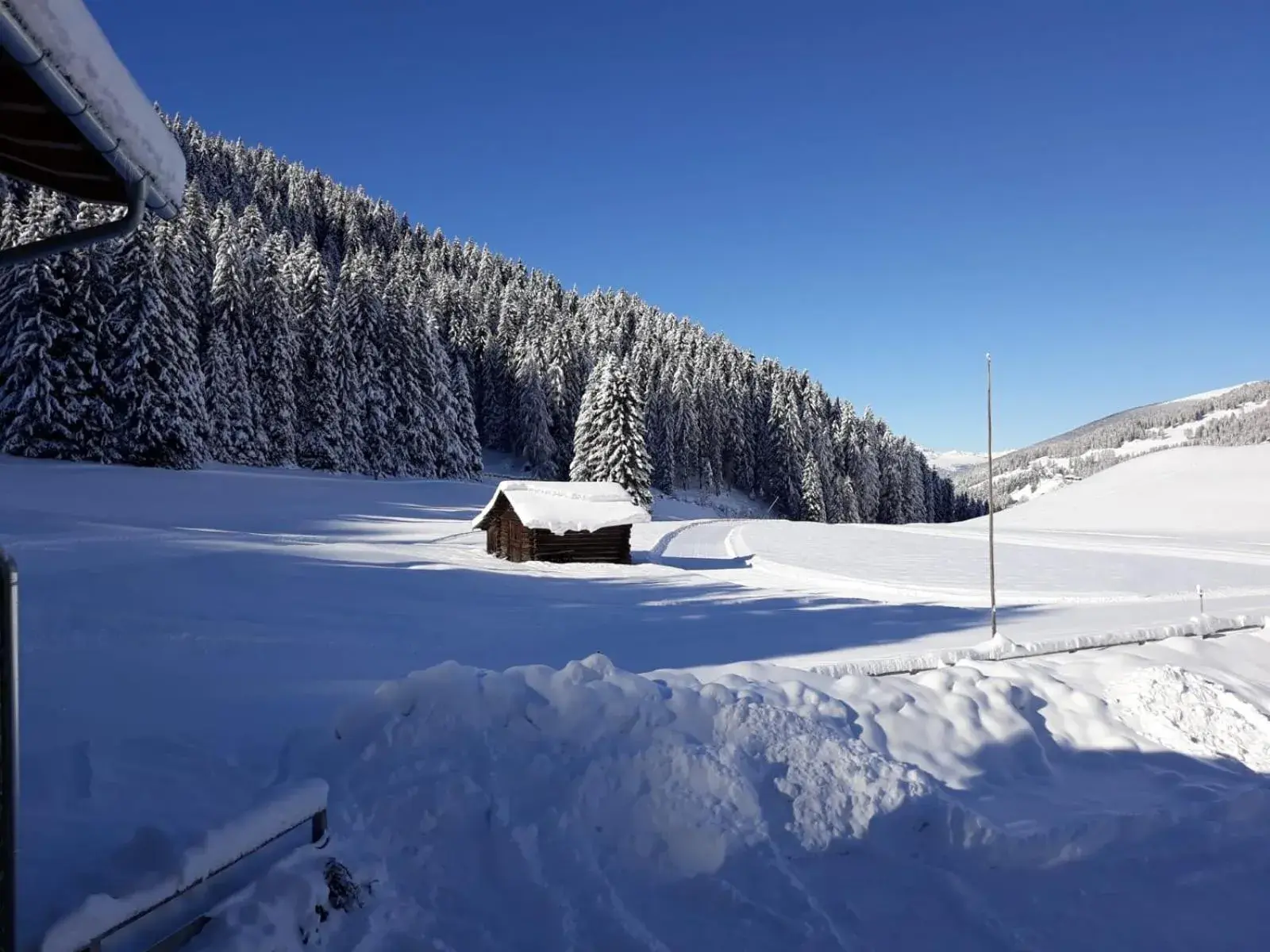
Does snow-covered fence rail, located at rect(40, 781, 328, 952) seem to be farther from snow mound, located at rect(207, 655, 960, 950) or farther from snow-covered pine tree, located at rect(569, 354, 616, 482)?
snow-covered pine tree, located at rect(569, 354, 616, 482)

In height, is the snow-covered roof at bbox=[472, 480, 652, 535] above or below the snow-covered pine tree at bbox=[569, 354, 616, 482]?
below

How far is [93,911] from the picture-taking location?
3.14 metres

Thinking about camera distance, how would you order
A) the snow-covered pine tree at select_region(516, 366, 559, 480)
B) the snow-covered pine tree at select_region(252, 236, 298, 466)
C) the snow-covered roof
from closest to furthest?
the snow-covered roof < the snow-covered pine tree at select_region(252, 236, 298, 466) < the snow-covered pine tree at select_region(516, 366, 559, 480)

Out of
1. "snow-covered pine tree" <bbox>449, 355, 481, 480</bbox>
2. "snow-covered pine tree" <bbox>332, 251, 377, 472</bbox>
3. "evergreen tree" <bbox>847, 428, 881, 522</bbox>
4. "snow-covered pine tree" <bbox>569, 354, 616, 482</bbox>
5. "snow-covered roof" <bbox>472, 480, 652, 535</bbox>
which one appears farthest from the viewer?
"evergreen tree" <bbox>847, 428, 881, 522</bbox>

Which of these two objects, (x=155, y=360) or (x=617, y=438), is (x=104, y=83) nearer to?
(x=155, y=360)

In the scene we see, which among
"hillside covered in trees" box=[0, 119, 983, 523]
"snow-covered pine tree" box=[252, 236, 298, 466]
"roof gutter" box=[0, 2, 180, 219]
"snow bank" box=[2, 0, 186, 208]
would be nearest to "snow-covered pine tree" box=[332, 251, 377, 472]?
"hillside covered in trees" box=[0, 119, 983, 523]

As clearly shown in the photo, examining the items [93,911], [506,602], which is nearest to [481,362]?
[506,602]

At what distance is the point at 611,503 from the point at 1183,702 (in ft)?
72.1

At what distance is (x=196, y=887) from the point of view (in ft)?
12.9

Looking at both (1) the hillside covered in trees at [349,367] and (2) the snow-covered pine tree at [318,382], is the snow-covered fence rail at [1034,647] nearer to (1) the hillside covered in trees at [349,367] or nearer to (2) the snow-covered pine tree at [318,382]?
(1) the hillside covered in trees at [349,367]

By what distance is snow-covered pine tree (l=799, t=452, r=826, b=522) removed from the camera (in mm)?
72750

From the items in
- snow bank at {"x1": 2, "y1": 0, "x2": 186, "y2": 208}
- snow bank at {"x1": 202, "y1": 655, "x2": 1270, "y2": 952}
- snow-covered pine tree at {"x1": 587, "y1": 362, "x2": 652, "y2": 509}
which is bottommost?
snow bank at {"x1": 202, "y1": 655, "x2": 1270, "y2": 952}

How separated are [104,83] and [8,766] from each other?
2.20m

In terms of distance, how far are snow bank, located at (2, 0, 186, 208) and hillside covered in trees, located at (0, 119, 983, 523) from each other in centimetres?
1164
